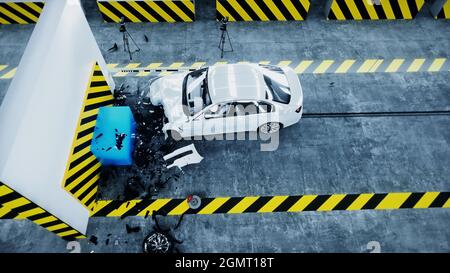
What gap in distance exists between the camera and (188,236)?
748 centimetres

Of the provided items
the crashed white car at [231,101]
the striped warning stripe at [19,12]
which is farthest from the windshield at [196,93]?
the striped warning stripe at [19,12]

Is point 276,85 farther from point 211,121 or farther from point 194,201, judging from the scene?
point 194,201

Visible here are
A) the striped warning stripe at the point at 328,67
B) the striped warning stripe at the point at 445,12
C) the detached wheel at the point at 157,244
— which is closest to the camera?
the detached wheel at the point at 157,244

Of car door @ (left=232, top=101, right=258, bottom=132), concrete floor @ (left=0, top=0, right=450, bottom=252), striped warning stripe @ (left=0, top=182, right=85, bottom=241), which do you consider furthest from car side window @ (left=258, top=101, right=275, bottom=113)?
striped warning stripe @ (left=0, top=182, right=85, bottom=241)

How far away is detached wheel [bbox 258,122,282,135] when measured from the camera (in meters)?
8.53

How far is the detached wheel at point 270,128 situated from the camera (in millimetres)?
8531

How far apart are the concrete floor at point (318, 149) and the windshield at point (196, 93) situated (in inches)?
45.3

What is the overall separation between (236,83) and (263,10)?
175 inches

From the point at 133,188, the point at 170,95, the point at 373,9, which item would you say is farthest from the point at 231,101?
the point at 373,9

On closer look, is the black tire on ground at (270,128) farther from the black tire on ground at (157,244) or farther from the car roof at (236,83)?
the black tire on ground at (157,244)

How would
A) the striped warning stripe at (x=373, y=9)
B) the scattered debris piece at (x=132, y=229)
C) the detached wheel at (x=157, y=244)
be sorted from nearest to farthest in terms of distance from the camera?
the detached wheel at (x=157, y=244) < the scattered debris piece at (x=132, y=229) < the striped warning stripe at (x=373, y=9)

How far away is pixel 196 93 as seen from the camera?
27.4 ft

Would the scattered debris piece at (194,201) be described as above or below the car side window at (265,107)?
below

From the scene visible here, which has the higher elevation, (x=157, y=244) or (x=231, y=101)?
(x=231, y=101)
